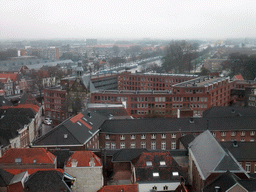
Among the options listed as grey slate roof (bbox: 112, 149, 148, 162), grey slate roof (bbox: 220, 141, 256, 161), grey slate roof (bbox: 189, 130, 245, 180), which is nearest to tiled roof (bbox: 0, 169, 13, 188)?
grey slate roof (bbox: 112, 149, 148, 162)

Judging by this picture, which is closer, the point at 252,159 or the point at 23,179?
the point at 23,179

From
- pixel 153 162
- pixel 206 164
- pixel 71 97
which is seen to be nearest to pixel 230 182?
pixel 206 164

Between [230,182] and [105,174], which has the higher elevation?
[230,182]

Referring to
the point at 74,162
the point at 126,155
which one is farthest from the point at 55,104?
the point at 74,162

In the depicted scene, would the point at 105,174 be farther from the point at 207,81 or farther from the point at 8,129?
the point at 207,81

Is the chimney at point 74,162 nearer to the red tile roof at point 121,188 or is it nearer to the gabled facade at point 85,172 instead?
the gabled facade at point 85,172

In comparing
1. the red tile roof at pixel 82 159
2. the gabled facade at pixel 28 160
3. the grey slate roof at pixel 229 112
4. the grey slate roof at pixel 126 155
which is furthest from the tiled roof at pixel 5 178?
the grey slate roof at pixel 229 112
